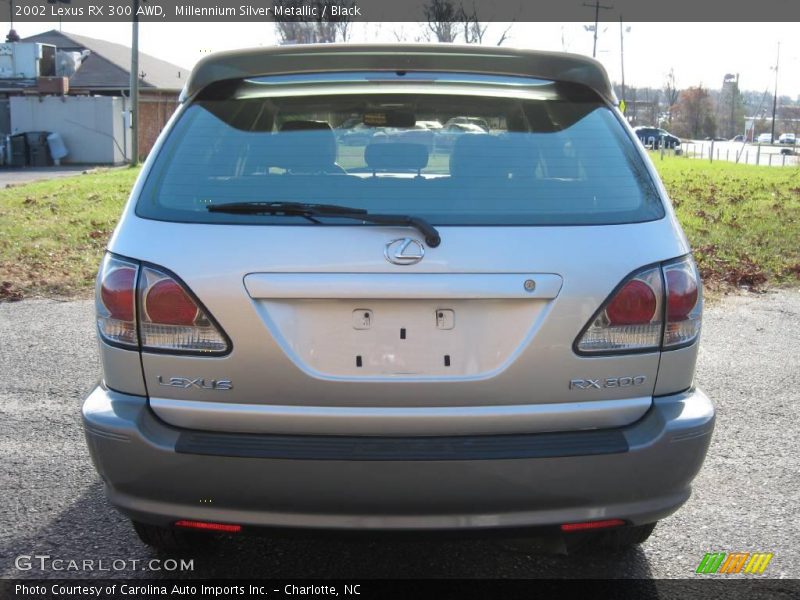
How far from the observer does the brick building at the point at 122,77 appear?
34.6 m

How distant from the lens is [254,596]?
2941 mm

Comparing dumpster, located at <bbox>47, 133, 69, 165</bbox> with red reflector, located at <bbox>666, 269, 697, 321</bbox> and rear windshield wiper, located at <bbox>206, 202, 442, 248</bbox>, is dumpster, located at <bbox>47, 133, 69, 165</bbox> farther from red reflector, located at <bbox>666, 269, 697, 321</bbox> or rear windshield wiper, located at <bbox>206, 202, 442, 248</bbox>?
red reflector, located at <bbox>666, 269, 697, 321</bbox>

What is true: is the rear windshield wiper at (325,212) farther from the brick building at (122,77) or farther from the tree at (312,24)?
the tree at (312,24)

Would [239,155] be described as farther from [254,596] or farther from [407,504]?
[254,596]

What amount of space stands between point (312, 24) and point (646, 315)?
135 feet

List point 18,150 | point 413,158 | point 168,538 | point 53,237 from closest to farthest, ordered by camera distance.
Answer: point 413,158 < point 168,538 < point 53,237 < point 18,150

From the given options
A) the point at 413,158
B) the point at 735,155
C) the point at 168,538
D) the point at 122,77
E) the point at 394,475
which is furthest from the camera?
the point at 735,155

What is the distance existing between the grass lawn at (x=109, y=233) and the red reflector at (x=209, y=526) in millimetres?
6068

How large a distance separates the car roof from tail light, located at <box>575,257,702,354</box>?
0.75 metres

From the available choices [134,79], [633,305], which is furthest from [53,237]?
[134,79]

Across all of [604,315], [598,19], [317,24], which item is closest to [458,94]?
[604,315]

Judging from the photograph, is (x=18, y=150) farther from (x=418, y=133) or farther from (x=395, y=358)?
(x=395, y=358)

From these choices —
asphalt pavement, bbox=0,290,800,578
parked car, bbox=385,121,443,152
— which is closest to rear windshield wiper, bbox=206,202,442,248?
parked car, bbox=385,121,443,152

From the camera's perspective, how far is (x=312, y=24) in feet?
136
